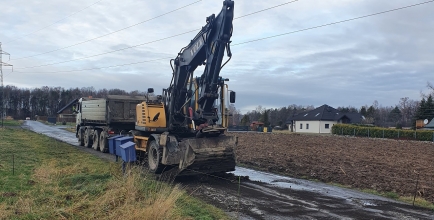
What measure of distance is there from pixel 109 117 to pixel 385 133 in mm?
41660

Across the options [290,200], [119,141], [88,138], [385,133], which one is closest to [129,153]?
[119,141]

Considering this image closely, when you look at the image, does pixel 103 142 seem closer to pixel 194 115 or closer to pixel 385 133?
pixel 194 115

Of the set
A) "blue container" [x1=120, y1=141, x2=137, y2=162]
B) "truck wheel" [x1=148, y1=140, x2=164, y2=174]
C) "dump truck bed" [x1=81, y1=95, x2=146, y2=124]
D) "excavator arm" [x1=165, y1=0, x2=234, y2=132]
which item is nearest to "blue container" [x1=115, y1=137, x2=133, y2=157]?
"blue container" [x1=120, y1=141, x2=137, y2=162]

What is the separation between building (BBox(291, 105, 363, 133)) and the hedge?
642 inches

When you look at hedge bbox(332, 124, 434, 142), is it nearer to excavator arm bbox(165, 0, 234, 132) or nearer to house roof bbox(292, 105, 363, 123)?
house roof bbox(292, 105, 363, 123)

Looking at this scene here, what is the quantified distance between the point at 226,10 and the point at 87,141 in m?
16.9

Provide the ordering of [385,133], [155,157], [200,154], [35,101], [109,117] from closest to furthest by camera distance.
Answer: [200,154] < [155,157] < [109,117] < [385,133] < [35,101]

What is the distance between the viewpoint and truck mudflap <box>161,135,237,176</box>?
39.6 feet

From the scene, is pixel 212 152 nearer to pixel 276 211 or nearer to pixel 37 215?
pixel 276 211

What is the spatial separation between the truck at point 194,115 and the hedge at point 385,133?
4246cm

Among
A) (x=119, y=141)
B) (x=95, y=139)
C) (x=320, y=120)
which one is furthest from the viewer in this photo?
(x=320, y=120)

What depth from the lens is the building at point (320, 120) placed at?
76.8 m

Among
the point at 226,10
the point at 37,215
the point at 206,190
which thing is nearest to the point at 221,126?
the point at 206,190

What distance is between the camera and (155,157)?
13781 millimetres
